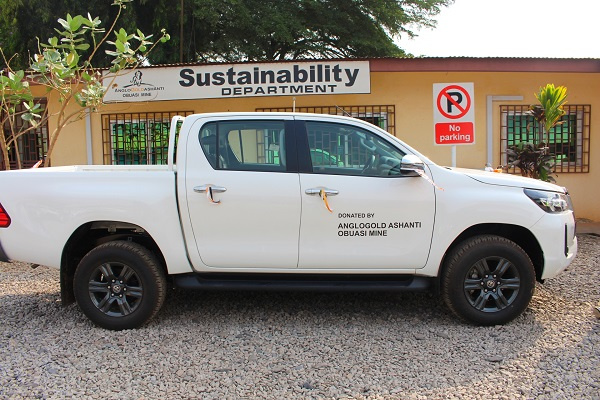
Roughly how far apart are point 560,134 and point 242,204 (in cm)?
757

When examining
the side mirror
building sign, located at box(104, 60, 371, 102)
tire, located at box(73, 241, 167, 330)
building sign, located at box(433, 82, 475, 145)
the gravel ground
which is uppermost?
building sign, located at box(104, 60, 371, 102)

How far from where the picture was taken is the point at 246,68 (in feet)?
28.1

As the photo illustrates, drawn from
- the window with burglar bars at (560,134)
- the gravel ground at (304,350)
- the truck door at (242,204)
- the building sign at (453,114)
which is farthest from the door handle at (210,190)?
the window with burglar bars at (560,134)

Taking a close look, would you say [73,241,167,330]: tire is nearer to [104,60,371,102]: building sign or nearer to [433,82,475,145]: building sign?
[433,82,475,145]: building sign

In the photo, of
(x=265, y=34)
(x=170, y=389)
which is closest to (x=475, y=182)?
(x=170, y=389)

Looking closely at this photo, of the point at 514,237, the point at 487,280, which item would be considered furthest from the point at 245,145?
the point at 514,237

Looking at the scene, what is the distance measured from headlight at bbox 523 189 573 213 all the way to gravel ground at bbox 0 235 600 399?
100 centimetres

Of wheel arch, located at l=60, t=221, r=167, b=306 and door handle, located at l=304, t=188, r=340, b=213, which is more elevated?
door handle, located at l=304, t=188, r=340, b=213

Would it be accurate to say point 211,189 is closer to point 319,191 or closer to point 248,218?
point 248,218

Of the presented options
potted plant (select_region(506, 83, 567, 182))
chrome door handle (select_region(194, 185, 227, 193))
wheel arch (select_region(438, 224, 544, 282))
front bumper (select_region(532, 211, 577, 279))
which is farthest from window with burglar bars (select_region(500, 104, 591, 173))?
chrome door handle (select_region(194, 185, 227, 193))

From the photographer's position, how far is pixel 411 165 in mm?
4070

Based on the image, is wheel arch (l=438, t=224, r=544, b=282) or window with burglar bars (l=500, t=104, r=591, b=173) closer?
wheel arch (l=438, t=224, r=544, b=282)

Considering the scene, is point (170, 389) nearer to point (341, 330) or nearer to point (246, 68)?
point (341, 330)

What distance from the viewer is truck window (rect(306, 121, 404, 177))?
4285 mm
